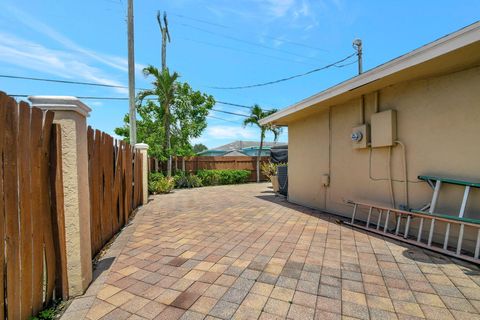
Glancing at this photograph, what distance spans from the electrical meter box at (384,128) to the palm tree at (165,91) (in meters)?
9.07

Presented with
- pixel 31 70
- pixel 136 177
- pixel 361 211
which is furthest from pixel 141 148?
pixel 31 70

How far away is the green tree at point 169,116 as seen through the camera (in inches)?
435

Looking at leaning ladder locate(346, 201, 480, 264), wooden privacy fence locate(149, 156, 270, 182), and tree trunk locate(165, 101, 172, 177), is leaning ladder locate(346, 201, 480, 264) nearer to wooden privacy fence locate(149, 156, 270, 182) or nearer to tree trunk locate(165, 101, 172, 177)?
tree trunk locate(165, 101, 172, 177)

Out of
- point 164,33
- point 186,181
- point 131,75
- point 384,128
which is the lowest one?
point 186,181

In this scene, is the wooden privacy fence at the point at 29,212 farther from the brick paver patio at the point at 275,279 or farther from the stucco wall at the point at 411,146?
the stucco wall at the point at 411,146

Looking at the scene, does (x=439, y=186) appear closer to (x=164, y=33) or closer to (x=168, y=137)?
(x=168, y=137)

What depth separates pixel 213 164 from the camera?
13.9 metres

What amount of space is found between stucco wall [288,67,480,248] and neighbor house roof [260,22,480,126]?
0.65 ft

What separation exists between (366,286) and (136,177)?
224 inches

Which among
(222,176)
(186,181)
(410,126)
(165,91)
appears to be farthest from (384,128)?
(222,176)

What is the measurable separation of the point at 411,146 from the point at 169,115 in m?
10.0

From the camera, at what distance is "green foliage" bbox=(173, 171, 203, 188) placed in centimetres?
1198

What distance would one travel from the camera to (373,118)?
4379mm

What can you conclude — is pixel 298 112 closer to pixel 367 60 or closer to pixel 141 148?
pixel 141 148
